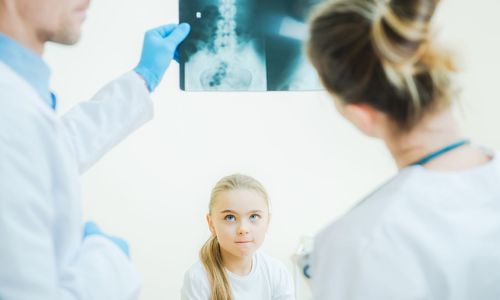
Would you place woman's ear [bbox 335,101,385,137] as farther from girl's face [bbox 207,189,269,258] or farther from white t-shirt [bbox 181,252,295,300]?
white t-shirt [bbox 181,252,295,300]

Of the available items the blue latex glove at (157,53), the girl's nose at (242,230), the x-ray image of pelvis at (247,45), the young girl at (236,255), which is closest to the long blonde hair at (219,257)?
the young girl at (236,255)

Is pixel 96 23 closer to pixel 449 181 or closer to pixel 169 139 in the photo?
pixel 169 139

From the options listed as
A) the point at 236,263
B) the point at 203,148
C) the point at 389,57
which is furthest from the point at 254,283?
the point at 389,57

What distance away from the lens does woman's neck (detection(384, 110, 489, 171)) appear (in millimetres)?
795

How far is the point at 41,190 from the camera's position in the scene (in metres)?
0.82

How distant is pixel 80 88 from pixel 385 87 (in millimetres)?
1778

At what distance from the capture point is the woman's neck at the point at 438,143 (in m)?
0.80

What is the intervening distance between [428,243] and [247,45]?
100 cm

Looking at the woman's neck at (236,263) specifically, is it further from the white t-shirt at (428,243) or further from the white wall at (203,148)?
the white t-shirt at (428,243)

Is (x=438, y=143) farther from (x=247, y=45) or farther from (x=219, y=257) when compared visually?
(x=219, y=257)

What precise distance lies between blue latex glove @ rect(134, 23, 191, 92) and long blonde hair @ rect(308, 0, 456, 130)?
61 centimetres

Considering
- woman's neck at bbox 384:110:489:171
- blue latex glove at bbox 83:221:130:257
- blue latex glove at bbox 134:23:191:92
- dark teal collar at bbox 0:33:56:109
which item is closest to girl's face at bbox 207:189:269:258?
blue latex glove at bbox 134:23:191:92

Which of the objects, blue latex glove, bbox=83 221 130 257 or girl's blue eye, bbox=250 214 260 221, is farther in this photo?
girl's blue eye, bbox=250 214 260 221

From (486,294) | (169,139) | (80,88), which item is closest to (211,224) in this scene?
(169,139)
